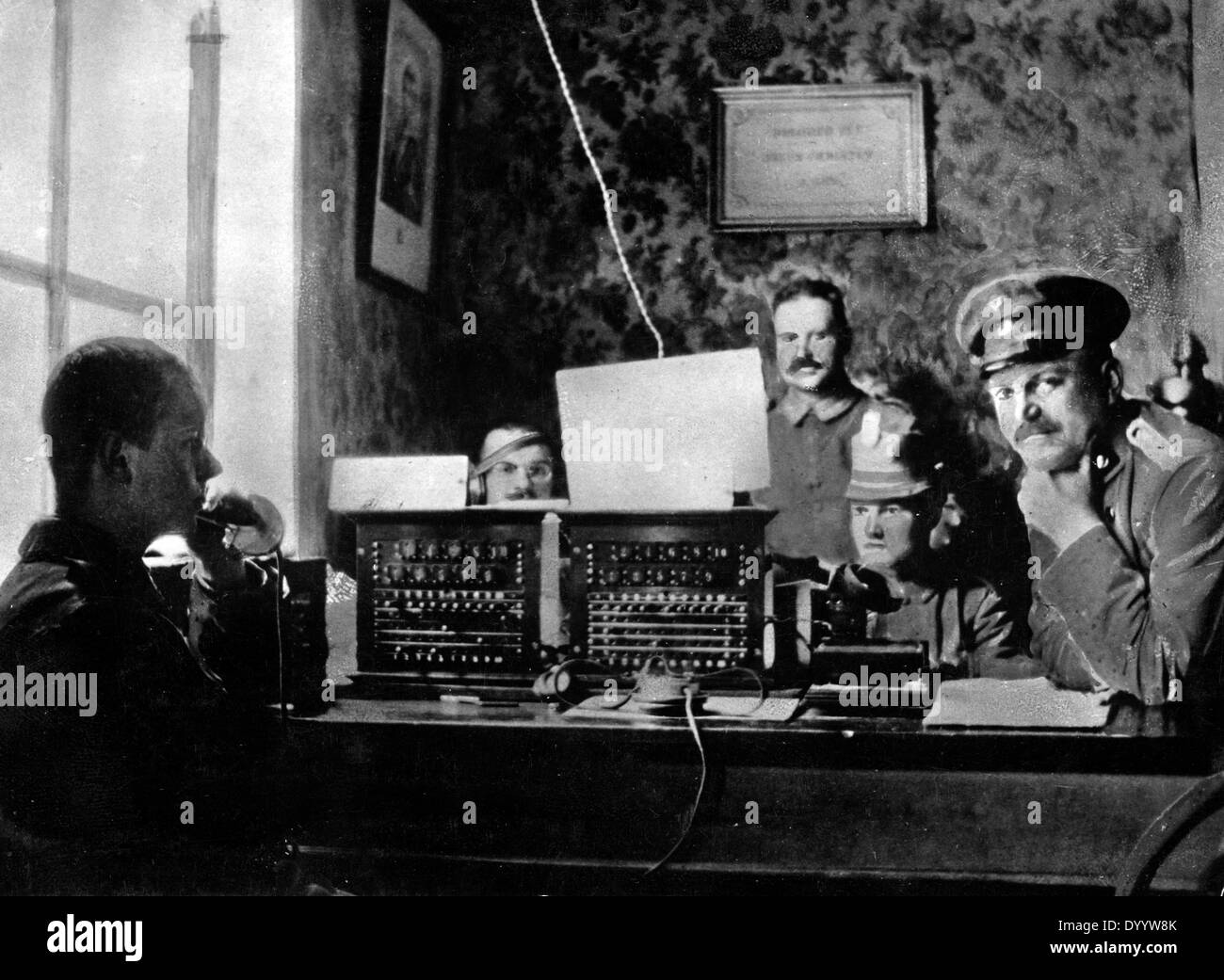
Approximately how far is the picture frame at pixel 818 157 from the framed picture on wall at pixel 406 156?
0.55 m

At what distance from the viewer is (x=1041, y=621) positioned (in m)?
1.96

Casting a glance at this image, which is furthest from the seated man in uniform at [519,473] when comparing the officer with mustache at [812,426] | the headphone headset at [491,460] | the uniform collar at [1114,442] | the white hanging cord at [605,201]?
the uniform collar at [1114,442]

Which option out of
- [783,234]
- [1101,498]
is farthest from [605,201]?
[1101,498]

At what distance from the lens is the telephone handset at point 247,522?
2.03 meters

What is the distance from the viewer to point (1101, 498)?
6.49 ft

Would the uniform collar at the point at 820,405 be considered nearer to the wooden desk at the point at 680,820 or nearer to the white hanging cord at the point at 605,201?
the white hanging cord at the point at 605,201

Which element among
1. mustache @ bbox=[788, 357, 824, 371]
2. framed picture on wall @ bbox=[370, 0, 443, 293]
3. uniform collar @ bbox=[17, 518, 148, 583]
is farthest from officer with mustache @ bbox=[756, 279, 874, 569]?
uniform collar @ bbox=[17, 518, 148, 583]

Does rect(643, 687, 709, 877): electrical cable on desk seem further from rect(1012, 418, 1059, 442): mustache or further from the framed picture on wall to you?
the framed picture on wall

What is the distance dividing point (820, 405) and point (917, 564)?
1.13 ft

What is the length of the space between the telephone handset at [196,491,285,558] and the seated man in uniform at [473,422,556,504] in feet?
1.25

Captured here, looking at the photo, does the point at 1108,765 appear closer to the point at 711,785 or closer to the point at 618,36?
the point at 711,785

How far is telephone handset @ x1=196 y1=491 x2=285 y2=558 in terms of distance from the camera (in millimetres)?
2027

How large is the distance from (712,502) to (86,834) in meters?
1.26
